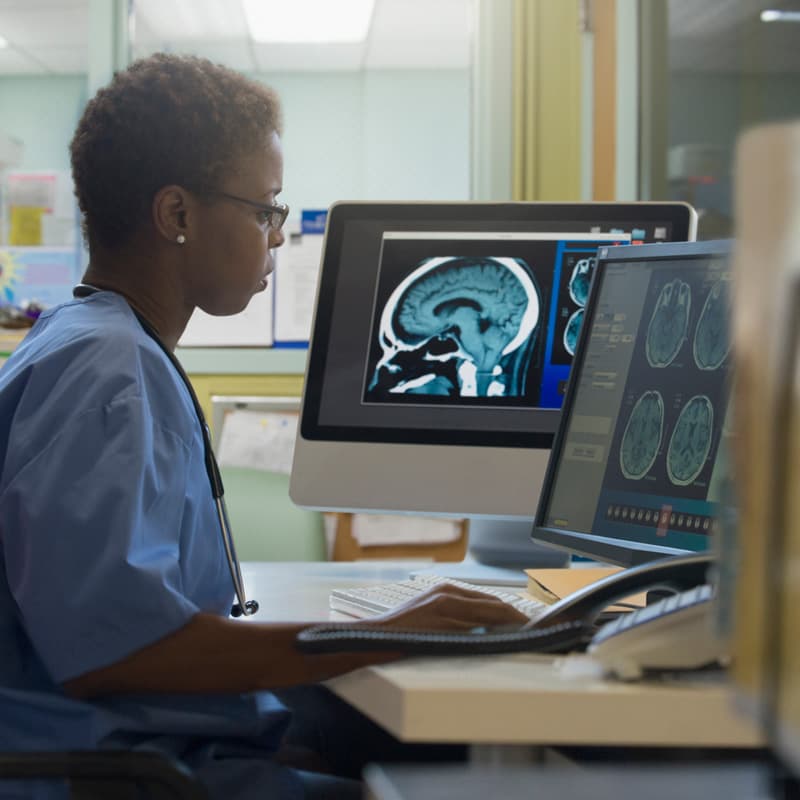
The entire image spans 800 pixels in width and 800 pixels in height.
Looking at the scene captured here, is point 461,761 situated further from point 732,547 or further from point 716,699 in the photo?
point 732,547

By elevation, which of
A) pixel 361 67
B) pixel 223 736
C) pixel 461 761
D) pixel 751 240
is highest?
pixel 361 67

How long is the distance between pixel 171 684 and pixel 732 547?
506 mm

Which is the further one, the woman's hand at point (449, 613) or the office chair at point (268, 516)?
the office chair at point (268, 516)

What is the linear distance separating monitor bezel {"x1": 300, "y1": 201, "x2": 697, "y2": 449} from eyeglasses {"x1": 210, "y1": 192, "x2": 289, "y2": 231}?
0.23 metres

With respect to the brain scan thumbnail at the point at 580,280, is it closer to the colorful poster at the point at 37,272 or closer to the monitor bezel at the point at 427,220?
the monitor bezel at the point at 427,220

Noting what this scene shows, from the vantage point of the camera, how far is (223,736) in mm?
897

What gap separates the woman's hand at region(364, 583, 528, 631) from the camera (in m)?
0.83

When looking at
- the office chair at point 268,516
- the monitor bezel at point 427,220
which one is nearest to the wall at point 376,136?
the office chair at point 268,516

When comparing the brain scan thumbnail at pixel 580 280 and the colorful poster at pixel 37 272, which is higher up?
the colorful poster at pixel 37 272

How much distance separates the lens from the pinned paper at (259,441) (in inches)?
107

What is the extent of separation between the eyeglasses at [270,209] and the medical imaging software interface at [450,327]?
0.24m

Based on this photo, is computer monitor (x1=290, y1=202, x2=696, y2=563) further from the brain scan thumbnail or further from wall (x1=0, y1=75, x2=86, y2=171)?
wall (x1=0, y1=75, x2=86, y2=171)

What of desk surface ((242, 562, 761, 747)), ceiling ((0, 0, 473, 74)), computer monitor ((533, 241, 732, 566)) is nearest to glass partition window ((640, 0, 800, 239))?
ceiling ((0, 0, 473, 74))

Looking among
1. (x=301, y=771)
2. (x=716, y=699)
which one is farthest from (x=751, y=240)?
(x=301, y=771)
